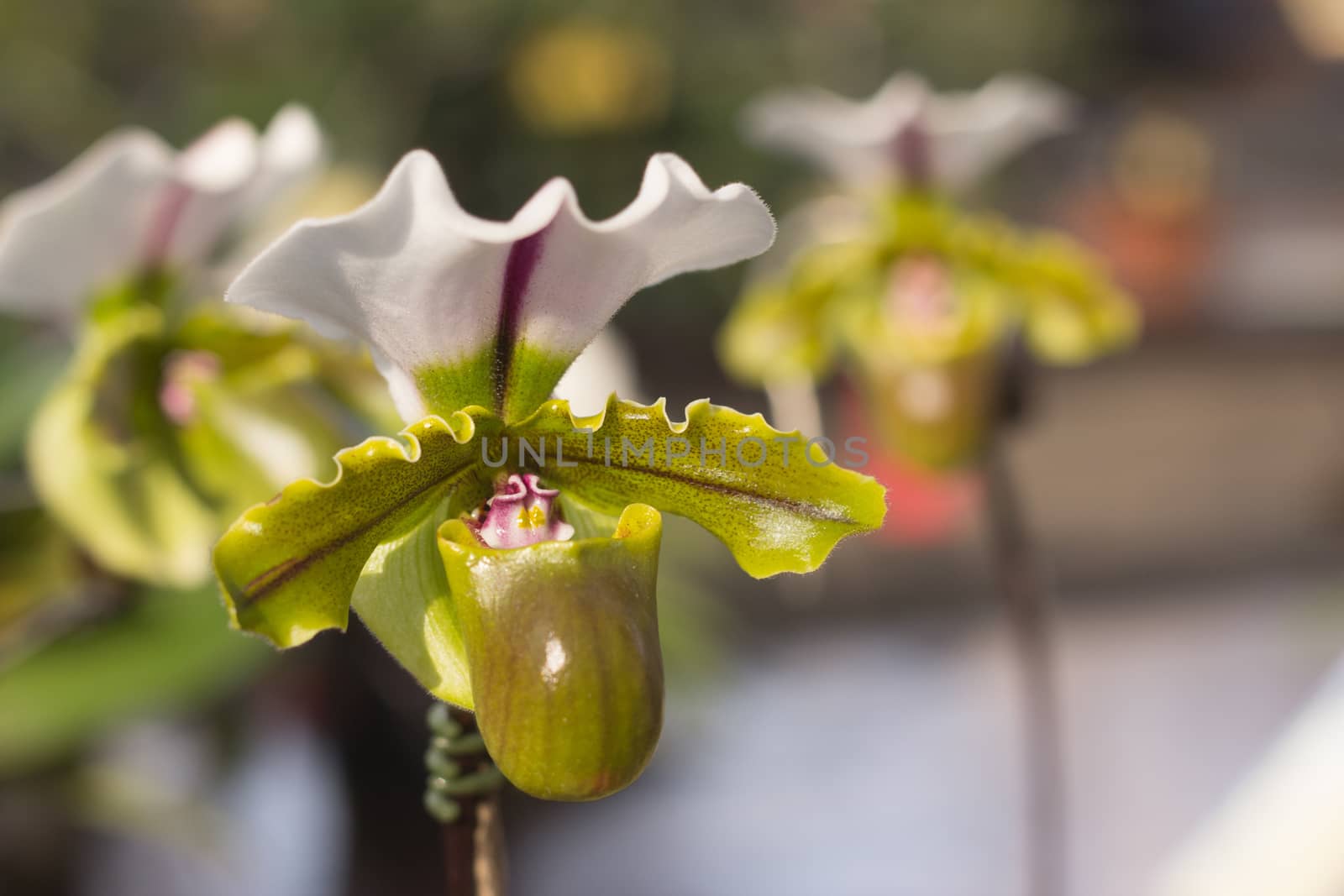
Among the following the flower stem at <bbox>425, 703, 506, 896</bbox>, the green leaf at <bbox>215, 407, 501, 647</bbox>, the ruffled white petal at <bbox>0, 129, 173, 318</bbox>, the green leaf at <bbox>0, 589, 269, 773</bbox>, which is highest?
the ruffled white petal at <bbox>0, 129, 173, 318</bbox>

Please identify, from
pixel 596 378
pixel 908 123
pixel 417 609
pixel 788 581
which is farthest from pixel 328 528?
pixel 788 581

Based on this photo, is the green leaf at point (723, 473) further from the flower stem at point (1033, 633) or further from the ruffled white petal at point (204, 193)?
the flower stem at point (1033, 633)

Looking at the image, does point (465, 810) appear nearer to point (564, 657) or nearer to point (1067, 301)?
point (564, 657)

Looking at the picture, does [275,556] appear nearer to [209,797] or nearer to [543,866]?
[209,797]

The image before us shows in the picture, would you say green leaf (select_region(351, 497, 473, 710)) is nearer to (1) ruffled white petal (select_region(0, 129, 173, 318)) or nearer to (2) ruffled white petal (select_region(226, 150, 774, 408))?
(2) ruffled white petal (select_region(226, 150, 774, 408))

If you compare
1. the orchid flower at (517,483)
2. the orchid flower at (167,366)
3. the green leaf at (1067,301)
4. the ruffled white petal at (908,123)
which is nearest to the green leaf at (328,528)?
the orchid flower at (517,483)

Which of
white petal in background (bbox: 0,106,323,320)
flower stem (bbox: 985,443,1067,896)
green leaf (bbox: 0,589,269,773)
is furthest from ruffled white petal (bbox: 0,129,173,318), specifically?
flower stem (bbox: 985,443,1067,896)
